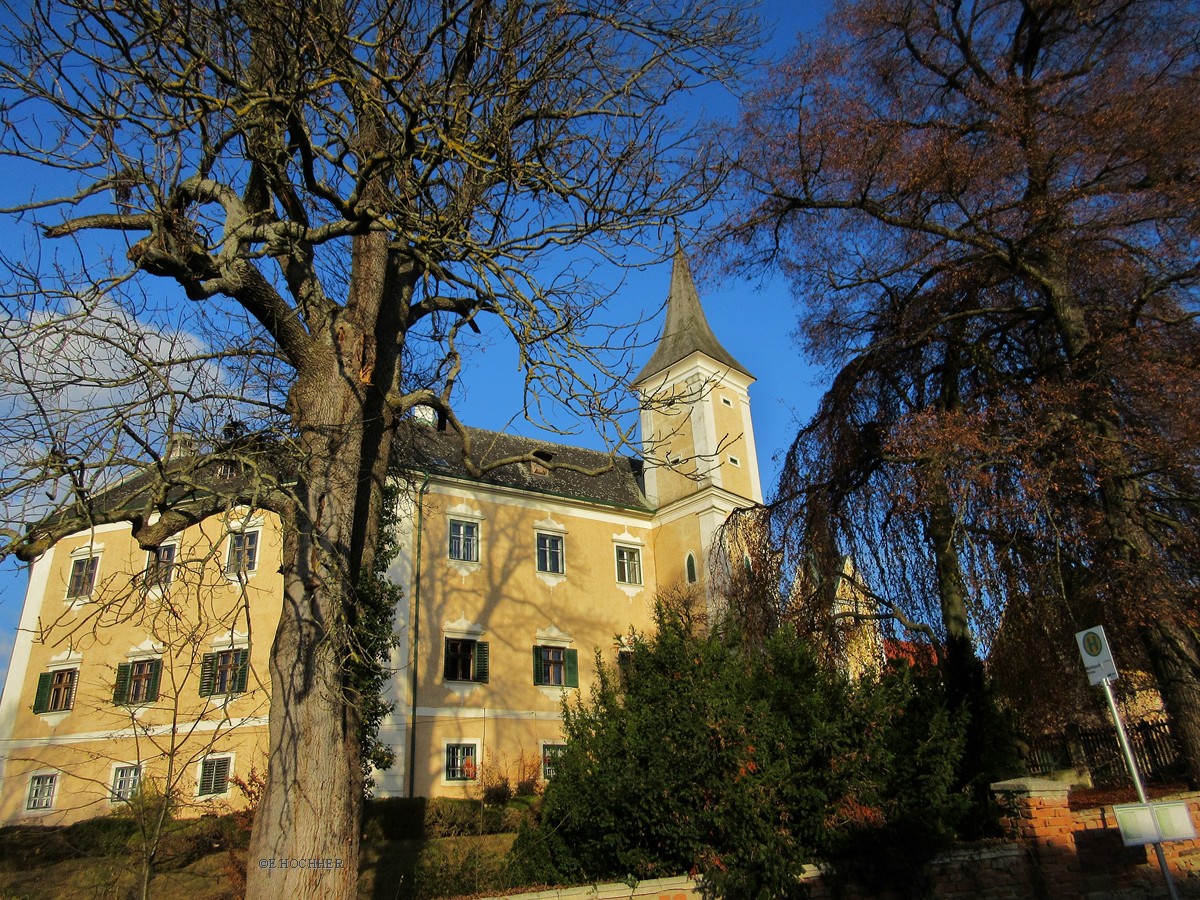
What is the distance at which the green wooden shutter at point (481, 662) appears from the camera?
75.7 feet

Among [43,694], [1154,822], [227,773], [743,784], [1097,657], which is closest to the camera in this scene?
[1154,822]

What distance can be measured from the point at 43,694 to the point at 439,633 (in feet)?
34.8

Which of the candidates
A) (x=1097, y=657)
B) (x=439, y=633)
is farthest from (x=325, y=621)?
(x=439, y=633)

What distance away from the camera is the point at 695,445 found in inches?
1187

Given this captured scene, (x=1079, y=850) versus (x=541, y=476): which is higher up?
(x=541, y=476)

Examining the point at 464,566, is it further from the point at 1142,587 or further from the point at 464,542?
the point at 1142,587

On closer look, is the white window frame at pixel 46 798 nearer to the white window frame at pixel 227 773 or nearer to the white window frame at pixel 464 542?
the white window frame at pixel 227 773

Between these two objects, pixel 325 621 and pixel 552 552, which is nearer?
pixel 325 621

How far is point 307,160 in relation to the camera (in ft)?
19.9

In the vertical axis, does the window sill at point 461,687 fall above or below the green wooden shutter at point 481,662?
below

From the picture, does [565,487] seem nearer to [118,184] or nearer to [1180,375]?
[1180,375]

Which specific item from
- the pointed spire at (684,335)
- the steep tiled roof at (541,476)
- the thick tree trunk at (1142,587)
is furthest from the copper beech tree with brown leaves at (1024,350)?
the pointed spire at (684,335)

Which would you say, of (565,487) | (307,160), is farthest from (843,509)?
(565,487)

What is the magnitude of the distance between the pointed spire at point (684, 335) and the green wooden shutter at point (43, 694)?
68.4 feet
